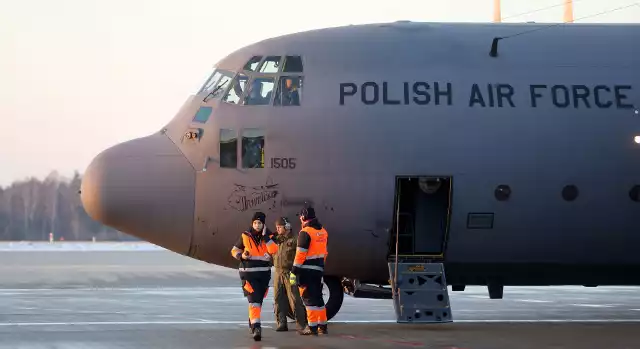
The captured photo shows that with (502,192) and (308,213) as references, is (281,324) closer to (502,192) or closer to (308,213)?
(308,213)

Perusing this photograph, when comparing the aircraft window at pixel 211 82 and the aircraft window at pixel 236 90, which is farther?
the aircraft window at pixel 211 82

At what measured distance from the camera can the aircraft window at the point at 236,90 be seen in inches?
830

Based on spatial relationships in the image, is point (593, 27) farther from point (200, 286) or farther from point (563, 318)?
point (200, 286)

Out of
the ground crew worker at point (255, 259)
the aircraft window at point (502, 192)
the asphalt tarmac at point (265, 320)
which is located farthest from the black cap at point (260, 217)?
the aircraft window at point (502, 192)

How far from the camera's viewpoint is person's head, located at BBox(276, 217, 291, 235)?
66.5 ft

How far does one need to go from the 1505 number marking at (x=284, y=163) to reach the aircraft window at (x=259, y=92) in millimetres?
1031

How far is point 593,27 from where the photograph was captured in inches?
880

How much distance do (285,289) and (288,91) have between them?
338cm

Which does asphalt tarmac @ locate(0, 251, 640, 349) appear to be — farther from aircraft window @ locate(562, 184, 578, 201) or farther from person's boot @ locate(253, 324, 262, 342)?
aircraft window @ locate(562, 184, 578, 201)

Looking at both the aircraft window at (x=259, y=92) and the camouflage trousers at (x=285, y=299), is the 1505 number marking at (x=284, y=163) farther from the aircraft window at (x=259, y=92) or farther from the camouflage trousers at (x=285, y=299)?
the camouflage trousers at (x=285, y=299)

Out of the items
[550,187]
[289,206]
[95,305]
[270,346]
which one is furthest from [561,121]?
[95,305]

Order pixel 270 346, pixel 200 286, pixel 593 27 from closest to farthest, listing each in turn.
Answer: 1. pixel 270 346
2. pixel 593 27
3. pixel 200 286

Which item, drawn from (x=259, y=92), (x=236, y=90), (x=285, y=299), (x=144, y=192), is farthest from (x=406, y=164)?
(x=144, y=192)

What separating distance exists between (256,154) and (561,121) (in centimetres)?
519
